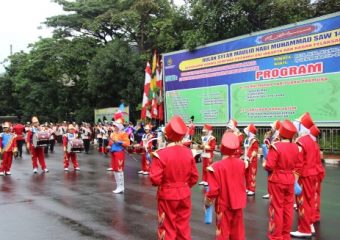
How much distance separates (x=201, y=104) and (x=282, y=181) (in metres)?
16.0

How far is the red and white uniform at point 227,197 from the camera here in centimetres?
554

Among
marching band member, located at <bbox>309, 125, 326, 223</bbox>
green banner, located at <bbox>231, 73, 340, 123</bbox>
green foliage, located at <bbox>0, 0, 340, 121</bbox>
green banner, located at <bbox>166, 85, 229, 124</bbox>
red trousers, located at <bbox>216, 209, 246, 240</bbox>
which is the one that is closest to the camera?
red trousers, located at <bbox>216, 209, 246, 240</bbox>

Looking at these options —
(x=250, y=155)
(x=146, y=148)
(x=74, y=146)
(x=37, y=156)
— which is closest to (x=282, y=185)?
(x=250, y=155)

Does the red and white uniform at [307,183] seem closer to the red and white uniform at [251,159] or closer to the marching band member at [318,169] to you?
the marching band member at [318,169]

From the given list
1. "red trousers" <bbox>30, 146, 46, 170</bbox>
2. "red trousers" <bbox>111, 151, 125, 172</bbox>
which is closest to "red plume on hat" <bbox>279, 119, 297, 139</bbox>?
"red trousers" <bbox>111, 151, 125, 172</bbox>

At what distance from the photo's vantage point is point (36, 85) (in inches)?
1463

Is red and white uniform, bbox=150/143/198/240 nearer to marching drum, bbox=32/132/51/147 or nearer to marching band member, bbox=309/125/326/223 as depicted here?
marching band member, bbox=309/125/326/223

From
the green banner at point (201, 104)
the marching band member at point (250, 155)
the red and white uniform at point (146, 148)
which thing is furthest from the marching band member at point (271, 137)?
the green banner at point (201, 104)

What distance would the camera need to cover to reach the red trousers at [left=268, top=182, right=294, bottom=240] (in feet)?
21.1

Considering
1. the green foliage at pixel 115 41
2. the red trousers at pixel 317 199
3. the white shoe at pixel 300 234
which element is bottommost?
the white shoe at pixel 300 234

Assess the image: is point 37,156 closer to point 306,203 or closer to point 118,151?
point 118,151

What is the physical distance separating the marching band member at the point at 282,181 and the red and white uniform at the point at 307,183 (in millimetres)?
598

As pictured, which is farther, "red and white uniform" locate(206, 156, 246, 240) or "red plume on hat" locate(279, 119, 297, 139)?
"red plume on hat" locate(279, 119, 297, 139)

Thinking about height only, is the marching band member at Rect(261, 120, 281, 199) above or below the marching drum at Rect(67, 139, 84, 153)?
above
